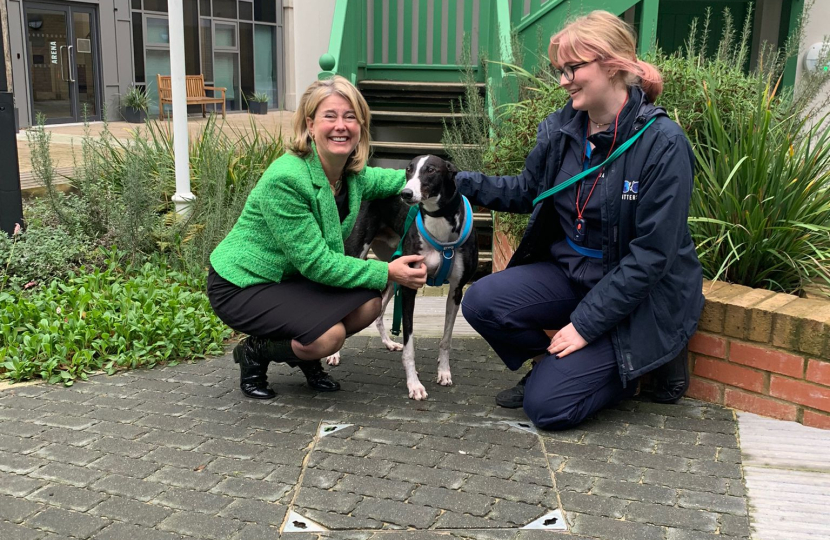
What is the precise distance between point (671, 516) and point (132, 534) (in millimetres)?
1829

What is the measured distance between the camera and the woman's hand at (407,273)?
3.45m

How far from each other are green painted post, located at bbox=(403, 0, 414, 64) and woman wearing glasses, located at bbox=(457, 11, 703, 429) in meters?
5.93

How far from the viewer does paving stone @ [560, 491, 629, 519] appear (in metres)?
2.65

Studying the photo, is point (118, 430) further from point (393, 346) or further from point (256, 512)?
point (393, 346)

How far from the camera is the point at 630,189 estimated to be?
3146mm

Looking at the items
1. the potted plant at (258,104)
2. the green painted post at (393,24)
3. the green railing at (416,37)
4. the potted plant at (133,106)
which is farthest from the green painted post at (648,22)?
the potted plant at (258,104)

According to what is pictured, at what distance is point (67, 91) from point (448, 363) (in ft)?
51.0

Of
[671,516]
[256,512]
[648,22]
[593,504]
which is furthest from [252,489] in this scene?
[648,22]

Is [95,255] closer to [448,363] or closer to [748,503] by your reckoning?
[448,363]

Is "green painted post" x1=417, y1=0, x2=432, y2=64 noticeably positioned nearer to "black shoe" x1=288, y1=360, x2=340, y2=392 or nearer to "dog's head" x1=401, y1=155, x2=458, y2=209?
"dog's head" x1=401, y1=155, x2=458, y2=209

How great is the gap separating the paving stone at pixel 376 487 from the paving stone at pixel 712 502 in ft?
3.25

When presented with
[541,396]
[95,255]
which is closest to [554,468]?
[541,396]

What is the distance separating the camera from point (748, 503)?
8.96 feet

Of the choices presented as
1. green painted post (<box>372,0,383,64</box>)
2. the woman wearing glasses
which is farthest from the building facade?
the woman wearing glasses
